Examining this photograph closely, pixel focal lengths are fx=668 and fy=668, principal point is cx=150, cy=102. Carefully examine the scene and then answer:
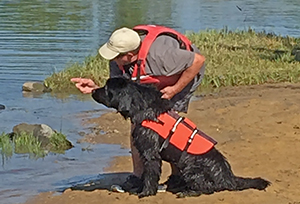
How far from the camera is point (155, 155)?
229 inches

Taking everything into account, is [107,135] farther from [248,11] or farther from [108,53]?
[248,11]

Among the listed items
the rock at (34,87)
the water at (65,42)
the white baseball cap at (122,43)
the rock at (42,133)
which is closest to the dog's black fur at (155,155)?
the white baseball cap at (122,43)

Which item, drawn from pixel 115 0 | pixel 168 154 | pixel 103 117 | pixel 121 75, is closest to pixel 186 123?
pixel 168 154

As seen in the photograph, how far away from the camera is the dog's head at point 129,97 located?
574 centimetres

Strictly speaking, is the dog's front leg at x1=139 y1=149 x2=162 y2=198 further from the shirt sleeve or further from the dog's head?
the shirt sleeve

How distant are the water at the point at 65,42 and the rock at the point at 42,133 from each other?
20 centimetres

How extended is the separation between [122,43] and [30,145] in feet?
11.6

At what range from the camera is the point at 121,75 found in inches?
238

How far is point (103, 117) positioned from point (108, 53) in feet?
16.0

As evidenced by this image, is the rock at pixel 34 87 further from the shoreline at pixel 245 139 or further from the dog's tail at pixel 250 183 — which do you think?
the dog's tail at pixel 250 183

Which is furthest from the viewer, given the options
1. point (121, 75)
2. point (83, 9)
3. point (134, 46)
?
point (83, 9)

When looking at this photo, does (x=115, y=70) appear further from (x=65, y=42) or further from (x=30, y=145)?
(x=65, y=42)

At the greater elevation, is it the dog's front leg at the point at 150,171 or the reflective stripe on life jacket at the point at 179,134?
the reflective stripe on life jacket at the point at 179,134

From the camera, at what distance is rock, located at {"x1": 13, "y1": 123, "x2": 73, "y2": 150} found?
8.86 meters
